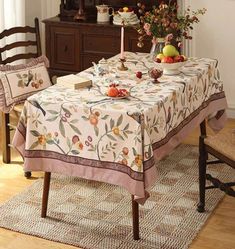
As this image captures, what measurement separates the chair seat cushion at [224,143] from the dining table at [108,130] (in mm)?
235

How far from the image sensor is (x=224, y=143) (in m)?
3.45

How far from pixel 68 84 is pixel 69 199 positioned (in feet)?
2.34

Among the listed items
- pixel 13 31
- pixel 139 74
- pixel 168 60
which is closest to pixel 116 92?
pixel 139 74

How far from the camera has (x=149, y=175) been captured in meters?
3.15

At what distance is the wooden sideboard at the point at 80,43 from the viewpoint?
17.3 ft

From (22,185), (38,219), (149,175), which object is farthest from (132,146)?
(22,185)

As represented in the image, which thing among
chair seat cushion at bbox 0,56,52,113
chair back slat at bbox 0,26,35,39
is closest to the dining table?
chair seat cushion at bbox 0,56,52,113

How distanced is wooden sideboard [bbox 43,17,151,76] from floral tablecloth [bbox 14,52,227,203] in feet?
5.06

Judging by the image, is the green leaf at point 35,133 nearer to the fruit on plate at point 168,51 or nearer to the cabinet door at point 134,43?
the fruit on plate at point 168,51

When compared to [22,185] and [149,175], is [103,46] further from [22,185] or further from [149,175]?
[149,175]

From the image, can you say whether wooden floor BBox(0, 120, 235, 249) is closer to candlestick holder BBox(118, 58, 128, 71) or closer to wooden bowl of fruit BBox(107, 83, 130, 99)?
wooden bowl of fruit BBox(107, 83, 130, 99)

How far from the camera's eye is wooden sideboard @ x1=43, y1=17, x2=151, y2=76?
5.26 meters

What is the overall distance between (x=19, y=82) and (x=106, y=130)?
4.02 feet

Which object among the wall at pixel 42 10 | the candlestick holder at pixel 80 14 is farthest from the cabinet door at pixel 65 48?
the wall at pixel 42 10
